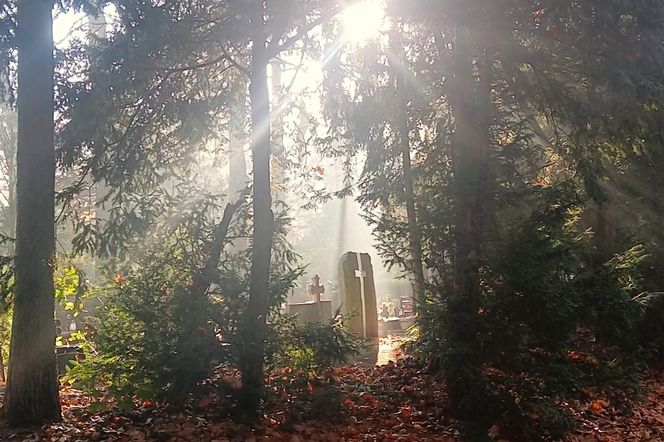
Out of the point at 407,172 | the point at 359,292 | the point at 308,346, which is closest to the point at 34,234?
the point at 308,346

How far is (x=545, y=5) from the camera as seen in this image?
6863mm

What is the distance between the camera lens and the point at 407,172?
31.3 ft

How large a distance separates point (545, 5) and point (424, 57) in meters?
2.06

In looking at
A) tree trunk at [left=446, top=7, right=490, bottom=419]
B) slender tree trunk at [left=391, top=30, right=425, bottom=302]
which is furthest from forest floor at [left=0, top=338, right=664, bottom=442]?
slender tree trunk at [left=391, top=30, right=425, bottom=302]

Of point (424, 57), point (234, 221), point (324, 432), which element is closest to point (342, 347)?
point (324, 432)

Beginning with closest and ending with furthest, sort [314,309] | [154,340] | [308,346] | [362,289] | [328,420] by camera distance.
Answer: [154,340] < [328,420] < [308,346] < [362,289] < [314,309]

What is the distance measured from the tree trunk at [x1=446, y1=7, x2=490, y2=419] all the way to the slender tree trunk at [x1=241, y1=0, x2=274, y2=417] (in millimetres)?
1907

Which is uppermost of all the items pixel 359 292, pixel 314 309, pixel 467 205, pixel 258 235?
pixel 467 205

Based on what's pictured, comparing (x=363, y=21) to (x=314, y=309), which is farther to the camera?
(x=314, y=309)

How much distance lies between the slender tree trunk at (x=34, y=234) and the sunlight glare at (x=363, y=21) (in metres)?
3.38

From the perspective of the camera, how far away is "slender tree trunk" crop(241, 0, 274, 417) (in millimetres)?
6109

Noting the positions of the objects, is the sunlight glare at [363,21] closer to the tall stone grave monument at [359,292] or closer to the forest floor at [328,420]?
the forest floor at [328,420]

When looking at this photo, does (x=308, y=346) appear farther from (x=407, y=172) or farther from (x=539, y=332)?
(x=407, y=172)

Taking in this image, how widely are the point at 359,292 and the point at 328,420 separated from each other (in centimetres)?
671
